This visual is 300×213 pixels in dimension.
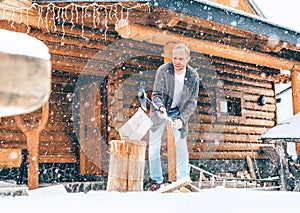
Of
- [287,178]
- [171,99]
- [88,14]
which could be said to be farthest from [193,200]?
[88,14]

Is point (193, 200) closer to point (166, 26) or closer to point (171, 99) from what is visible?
point (171, 99)

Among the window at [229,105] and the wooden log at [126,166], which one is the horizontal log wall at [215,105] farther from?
the wooden log at [126,166]

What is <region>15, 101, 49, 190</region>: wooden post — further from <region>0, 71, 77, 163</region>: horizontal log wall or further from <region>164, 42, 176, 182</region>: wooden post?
<region>164, 42, 176, 182</region>: wooden post

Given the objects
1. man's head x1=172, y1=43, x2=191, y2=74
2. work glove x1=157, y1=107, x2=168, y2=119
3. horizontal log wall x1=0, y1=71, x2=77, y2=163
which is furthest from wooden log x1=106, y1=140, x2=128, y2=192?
horizontal log wall x1=0, y1=71, x2=77, y2=163

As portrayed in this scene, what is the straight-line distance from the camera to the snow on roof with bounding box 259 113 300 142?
20.7 ft

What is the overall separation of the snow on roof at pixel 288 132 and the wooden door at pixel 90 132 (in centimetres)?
398

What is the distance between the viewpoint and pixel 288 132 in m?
6.45

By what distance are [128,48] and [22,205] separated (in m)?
6.55

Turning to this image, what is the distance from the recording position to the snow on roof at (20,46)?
0.66 m

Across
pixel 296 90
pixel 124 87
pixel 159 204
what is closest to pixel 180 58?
pixel 159 204

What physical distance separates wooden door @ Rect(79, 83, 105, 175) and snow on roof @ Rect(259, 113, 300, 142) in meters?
3.98

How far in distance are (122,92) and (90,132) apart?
1396 millimetres

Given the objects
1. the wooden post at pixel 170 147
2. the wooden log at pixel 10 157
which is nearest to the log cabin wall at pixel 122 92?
the wooden log at pixel 10 157

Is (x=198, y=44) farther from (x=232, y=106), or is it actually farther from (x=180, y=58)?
(x=232, y=106)
